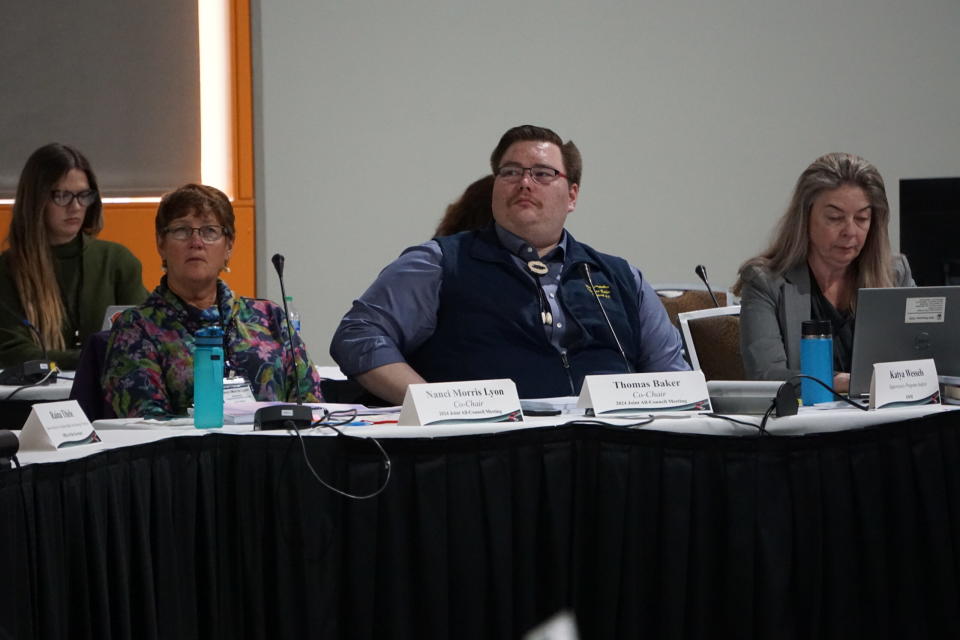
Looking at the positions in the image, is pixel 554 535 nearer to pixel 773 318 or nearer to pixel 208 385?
pixel 208 385

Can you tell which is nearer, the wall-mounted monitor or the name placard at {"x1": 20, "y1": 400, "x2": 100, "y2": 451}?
the name placard at {"x1": 20, "y1": 400, "x2": 100, "y2": 451}

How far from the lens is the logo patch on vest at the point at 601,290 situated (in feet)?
9.11

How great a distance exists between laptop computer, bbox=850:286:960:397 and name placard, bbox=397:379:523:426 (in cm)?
75

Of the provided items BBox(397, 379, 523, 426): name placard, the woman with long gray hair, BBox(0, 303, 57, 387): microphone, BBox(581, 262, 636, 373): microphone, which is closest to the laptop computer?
the woman with long gray hair

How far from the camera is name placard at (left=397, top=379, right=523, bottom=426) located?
6.23ft

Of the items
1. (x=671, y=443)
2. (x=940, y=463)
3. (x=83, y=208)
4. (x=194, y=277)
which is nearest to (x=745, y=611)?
(x=671, y=443)

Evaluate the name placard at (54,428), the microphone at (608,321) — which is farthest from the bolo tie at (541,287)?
the name placard at (54,428)

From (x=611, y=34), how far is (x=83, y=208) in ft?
8.53

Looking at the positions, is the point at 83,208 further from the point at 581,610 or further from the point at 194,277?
the point at 581,610

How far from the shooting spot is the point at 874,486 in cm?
193

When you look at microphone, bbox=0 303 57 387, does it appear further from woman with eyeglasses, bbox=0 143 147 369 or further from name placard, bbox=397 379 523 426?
name placard, bbox=397 379 523 426

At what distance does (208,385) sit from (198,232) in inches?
26.6

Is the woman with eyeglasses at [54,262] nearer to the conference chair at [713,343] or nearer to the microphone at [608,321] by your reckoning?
the microphone at [608,321]

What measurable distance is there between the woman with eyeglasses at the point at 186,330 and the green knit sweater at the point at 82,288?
1.28m
